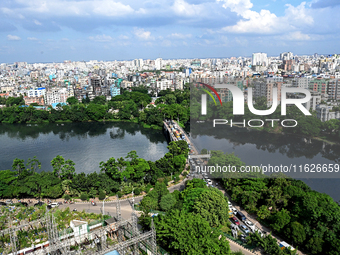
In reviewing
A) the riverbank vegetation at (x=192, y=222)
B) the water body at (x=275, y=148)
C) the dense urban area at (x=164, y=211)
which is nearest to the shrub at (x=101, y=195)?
the dense urban area at (x=164, y=211)

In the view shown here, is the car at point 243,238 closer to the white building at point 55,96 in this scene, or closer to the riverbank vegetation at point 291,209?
the riverbank vegetation at point 291,209

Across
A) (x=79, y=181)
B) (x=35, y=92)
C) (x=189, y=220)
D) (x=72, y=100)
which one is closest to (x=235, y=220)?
(x=189, y=220)

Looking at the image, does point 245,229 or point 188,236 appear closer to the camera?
point 188,236

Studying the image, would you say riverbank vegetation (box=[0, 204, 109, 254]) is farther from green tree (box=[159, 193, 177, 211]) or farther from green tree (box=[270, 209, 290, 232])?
green tree (box=[270, 209, 290, 232])

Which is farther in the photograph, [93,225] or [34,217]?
[34,217]

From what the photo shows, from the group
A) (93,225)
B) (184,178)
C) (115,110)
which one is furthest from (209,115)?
(93,225)

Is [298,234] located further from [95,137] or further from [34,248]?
[95,137]

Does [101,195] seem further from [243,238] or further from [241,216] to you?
[243,238]
